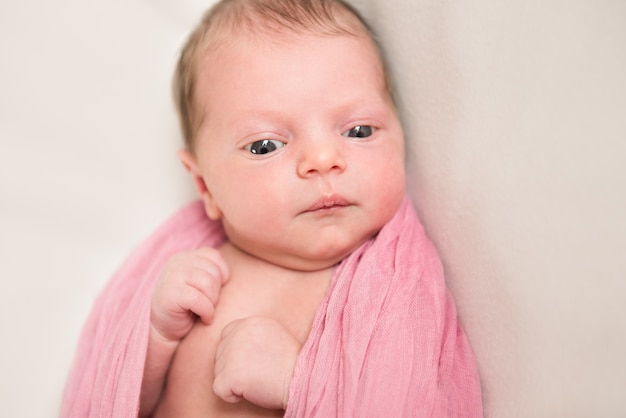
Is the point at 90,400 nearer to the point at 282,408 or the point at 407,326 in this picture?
the point at 282,408

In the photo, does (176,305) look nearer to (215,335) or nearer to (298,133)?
(215,335)

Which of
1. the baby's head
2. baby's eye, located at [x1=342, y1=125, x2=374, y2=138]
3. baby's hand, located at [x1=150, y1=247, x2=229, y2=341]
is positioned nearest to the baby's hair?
the baby's head

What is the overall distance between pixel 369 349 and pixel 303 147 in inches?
16.2

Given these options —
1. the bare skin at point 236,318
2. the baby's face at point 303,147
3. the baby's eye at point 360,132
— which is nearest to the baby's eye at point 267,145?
the baby's face at point 303,147

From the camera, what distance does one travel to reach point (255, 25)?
1.34 meters

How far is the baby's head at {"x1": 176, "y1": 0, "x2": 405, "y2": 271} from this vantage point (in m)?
1.26

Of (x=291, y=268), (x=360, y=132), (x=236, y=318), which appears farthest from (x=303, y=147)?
(x=236, y=318)

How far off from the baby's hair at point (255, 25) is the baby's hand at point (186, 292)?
0.28 meters

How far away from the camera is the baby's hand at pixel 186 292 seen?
1.31m

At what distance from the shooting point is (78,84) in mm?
1727

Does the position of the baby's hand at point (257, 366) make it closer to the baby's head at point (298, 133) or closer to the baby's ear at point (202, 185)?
the baby's head at point (298, 133)

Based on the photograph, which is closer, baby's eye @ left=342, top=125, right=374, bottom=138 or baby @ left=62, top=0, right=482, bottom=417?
baby @ left=62, top=0, right=482, bottom=417

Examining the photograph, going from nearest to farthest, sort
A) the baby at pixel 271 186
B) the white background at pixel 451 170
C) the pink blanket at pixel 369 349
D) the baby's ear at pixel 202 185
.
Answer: the white background at pixel 451 170
the pink blanket at pixel 369 349
the baby at pixel 271 186
the baby's ear at pixel 202 185

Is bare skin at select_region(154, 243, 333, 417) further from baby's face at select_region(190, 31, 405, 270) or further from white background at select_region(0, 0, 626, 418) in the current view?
white background at select_region(0, 0, 626, 418)
